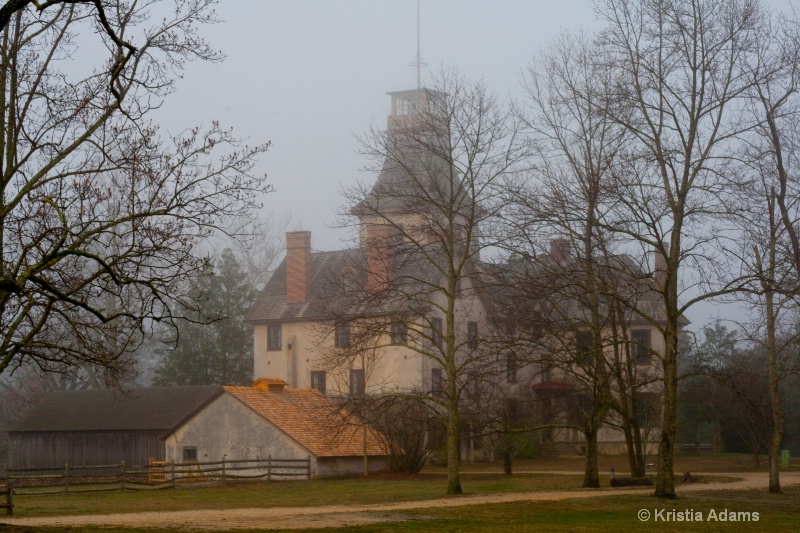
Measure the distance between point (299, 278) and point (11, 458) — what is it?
64.0ft

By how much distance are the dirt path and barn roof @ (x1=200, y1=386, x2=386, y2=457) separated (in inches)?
599

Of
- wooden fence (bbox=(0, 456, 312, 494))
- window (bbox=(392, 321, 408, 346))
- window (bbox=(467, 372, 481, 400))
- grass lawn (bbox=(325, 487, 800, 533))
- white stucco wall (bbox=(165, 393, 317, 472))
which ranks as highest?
window (bbox=(392, 321, 408, 346))

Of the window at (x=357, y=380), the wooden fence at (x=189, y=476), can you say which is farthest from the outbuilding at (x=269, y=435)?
the window at (x=357, y=380)

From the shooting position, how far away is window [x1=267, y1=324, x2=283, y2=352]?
62.2m

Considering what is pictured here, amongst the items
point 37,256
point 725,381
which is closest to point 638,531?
point 725,381

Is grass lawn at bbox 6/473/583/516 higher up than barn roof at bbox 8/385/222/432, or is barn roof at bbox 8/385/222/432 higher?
Result: barn roof at bbox 8/385/222/432

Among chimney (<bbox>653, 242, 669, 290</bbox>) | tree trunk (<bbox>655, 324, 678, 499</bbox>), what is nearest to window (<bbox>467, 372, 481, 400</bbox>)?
tree trunk (<bbox>655, 324, 678, 499</bbox>)

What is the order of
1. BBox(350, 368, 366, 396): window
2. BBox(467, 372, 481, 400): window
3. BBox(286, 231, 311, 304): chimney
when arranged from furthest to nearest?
BBox(286, 231, 311, 304): chimney → BBox(350, 368, 366, 396): window → BBox(467, 372, 481, 400): window

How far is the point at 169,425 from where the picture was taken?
50.6 metres

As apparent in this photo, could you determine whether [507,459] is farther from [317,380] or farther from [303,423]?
[317,380]

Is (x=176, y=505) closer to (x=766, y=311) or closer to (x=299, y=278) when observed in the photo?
(x=766, y=311)

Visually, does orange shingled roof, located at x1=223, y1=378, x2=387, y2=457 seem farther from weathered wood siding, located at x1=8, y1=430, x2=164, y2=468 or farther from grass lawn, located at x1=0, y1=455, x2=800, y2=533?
weathered wood siding, located at x1=8, y1=430, x2=164, y2=468

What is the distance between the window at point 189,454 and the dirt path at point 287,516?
70.8 ft

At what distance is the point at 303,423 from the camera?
4469cm
